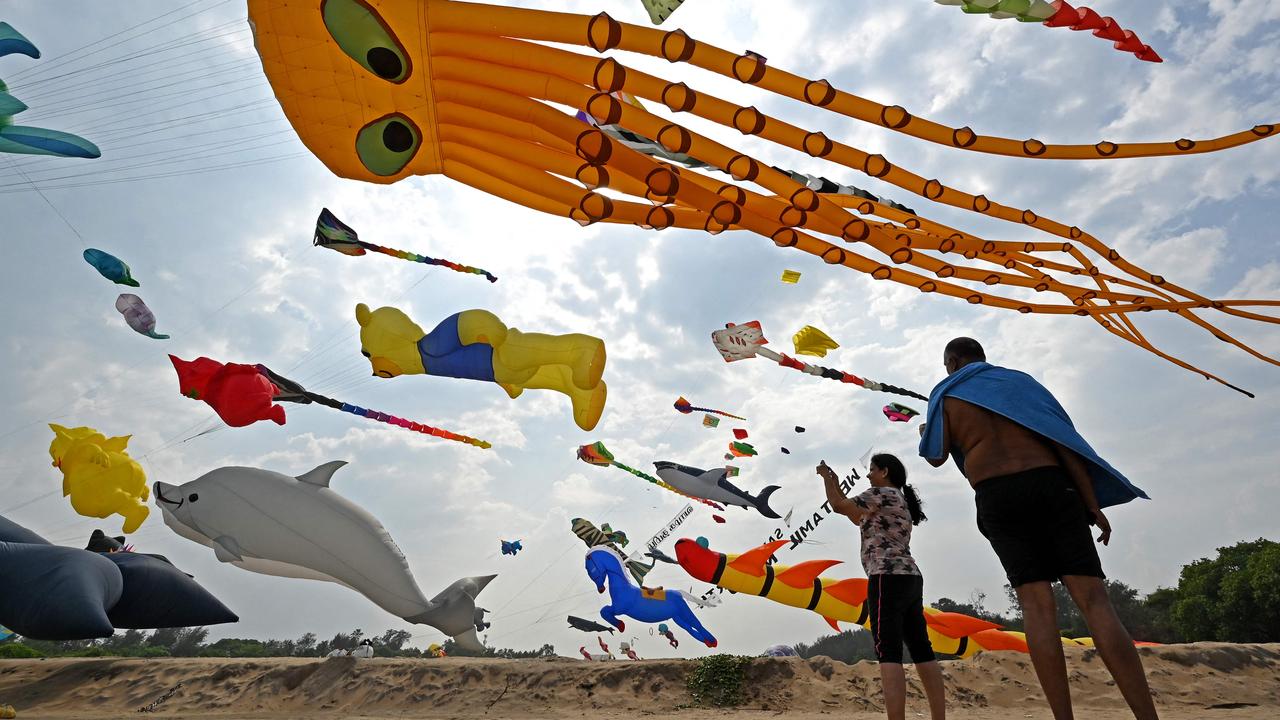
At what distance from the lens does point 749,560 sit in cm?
995

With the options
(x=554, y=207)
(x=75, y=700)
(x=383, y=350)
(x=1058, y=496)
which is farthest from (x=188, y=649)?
(x=1058, y=496)

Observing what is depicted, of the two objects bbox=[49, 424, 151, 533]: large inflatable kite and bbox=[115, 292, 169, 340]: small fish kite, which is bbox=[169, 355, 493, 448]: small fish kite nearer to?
bbox=[115, 292, 169, 340]: small fish kite

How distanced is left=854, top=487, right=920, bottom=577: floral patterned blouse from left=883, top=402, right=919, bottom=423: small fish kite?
8655 mm

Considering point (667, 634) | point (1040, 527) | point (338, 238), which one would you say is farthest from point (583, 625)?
point (1040, 527)

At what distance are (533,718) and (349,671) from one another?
290 cm

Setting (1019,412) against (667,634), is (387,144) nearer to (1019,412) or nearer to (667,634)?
(1019,412)

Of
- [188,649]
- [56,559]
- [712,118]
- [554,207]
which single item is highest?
[712,118]

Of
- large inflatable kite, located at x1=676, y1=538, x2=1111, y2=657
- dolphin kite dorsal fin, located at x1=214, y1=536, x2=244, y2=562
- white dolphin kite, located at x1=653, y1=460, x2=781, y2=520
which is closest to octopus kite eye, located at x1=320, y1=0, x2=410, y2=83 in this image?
dolphin kite dorsal fin, located at x1=214, y1=536, x2=244, y2=562

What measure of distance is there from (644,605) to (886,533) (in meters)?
8.27

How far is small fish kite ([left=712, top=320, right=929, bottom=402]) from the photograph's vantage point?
9.18 meters

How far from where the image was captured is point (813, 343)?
10.6 m

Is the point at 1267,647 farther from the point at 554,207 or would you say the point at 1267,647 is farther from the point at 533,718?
the point at 554,207

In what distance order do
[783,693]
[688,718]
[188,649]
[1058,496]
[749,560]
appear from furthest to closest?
1. [188,649]
2. [749,560]
3. [783,693]
4. [688,718]
5. [1058,496]

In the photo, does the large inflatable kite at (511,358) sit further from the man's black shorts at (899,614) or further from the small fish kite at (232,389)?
the man's black shorts at (899,614)
